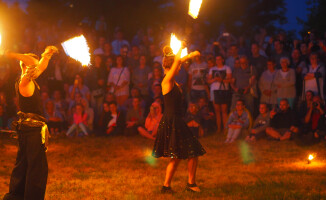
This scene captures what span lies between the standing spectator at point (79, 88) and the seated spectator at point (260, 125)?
5.36 meters

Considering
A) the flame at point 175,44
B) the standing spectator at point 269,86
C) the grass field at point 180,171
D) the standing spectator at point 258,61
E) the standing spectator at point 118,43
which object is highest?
the standing spectator at point 118,43

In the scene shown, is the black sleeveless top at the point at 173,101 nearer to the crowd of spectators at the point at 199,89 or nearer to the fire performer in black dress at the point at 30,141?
the fire performer in black dress at the point at 30,141

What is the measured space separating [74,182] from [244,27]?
21046 mm

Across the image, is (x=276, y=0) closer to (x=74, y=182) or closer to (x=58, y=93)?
(x=58, y=93)

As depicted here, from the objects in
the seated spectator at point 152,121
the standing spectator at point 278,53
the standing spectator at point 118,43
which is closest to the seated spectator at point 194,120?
the seated spectator at point 152,121

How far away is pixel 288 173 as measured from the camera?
27.5 ft

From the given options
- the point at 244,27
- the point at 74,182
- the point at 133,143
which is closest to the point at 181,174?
the point at 74,182

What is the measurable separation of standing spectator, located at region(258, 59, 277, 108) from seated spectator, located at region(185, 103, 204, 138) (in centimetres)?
193

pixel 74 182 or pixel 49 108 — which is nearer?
pixel 74 182

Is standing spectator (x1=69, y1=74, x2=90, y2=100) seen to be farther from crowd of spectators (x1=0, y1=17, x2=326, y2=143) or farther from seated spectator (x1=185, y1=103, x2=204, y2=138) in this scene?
seated spectator (x1=185, y1=103, x2=204, y2=138)

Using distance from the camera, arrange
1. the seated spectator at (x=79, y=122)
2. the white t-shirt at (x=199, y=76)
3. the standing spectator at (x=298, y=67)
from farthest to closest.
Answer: the seated spectator at (x=79, y=122)
the white t-shirt at (x=199, y=76)
the standing spectator at (x=298, y=67)

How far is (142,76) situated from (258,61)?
3.54m

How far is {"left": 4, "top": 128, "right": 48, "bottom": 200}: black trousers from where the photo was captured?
5.61 metres

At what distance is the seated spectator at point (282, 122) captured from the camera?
1233 cm
